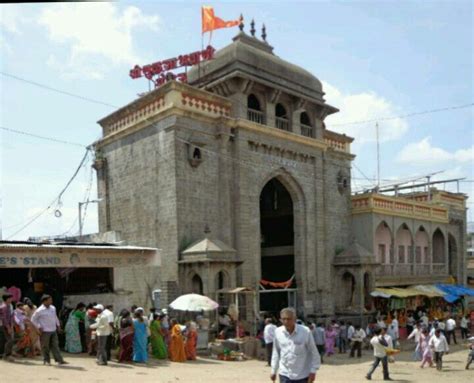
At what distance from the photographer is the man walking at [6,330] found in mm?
11141

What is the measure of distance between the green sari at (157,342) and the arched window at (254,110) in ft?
32.7

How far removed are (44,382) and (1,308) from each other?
9.12 ft

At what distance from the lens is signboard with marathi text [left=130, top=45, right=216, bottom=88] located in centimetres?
2144

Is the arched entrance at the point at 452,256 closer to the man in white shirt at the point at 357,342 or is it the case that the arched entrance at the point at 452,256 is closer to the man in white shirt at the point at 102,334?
the man in white shirt at the point at 357,342

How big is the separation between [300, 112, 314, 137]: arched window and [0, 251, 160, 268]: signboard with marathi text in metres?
10.4

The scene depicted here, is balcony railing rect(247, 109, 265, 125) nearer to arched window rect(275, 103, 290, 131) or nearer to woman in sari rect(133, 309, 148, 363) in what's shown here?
arched window rect(275, 103, 290, 131)

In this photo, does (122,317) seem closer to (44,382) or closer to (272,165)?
(44,382)

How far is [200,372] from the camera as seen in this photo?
12391mm

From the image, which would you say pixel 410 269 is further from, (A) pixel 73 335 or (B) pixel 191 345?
(A) pixel 73 335

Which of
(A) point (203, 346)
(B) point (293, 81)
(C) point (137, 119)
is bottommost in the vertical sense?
(A) point (203, 346)

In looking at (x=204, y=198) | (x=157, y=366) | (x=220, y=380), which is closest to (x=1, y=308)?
(x=157, y=366)

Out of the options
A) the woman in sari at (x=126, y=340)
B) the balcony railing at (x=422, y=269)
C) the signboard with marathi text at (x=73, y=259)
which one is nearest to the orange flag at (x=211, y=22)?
the signboard with marathi text at (x=73, y=259)

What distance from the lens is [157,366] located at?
502 inches

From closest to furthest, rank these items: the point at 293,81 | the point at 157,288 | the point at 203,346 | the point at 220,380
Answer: the point at 220,380
the point at 203,346
the point at 157,288
the point at 293,81
